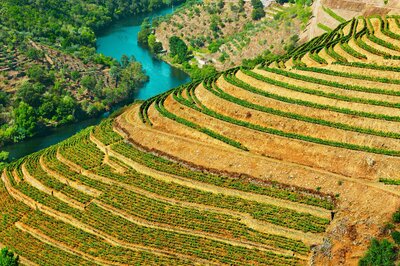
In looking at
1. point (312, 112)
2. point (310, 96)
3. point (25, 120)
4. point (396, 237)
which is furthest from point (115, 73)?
point (396, 237)

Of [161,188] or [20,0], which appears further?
[20,0]

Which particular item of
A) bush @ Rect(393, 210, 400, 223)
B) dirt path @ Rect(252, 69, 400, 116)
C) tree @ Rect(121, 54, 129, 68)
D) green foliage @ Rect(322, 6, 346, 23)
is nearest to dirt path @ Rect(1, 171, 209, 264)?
bush @ Rect(393, 210, 400, 223)

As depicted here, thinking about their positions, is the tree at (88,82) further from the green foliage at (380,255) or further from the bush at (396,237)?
the bush at (396,237)

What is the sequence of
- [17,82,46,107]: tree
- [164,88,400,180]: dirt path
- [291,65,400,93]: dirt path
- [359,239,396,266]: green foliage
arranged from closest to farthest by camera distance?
[359,239,396,266]: green foliage
[164,88,400,180]: dirt path
[291,65,400,93]: dirt path
[17,82,46,107]: tree

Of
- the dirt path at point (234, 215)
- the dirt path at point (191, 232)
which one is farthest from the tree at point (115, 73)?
the dirt path at point (191, 232)

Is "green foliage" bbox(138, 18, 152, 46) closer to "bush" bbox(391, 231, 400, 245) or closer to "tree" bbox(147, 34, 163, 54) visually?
"tree" bbox(147, 34, 163, 54)

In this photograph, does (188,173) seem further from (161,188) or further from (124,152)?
(124,152)

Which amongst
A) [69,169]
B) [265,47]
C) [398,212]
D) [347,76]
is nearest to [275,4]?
[265,47]
